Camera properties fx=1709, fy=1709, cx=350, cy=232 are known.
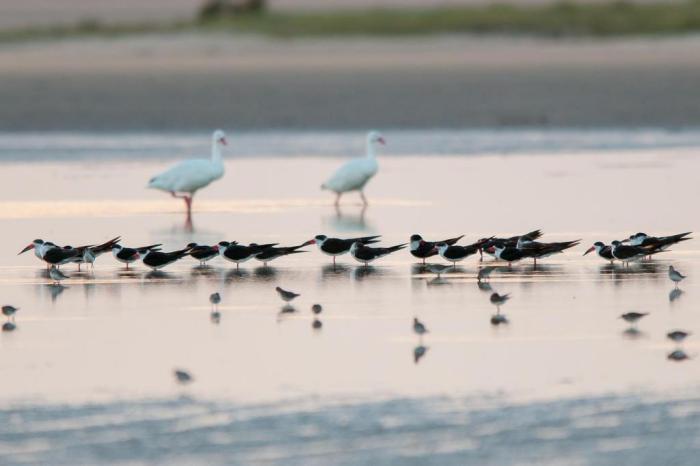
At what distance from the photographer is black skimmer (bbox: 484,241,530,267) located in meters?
15.5

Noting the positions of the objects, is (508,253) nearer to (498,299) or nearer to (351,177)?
(498,299)

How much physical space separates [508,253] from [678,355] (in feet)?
13.9

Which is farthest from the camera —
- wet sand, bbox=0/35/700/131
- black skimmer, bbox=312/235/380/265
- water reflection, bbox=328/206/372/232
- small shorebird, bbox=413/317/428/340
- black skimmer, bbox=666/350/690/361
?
wet sand, bbox=0/35/700/131

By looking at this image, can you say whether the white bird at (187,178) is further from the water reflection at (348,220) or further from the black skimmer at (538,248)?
the black skimmer at (538,248)

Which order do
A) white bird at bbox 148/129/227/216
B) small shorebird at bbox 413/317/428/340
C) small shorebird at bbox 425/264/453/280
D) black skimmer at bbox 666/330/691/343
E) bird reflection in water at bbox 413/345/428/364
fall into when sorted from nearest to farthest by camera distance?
1. bird reflection in water at bbox 413/345/428/364
2. black skimmer at bbox 666/330/691/343
3. small shorebird at bbox 413/317/428/340
4. small shorebird at bbox 425/264/453/280
5. white bird at bbox 148/129/227/216

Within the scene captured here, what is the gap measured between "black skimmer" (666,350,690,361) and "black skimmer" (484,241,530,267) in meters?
4.08

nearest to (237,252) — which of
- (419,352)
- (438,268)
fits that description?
(438,268)

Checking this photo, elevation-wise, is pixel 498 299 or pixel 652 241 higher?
pixel 652 241

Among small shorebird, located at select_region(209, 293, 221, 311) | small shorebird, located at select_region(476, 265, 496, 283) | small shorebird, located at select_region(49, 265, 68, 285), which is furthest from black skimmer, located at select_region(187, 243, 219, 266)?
small shorebird, located at select_region(476, 265, 496, 283)

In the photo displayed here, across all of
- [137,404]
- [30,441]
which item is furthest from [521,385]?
[30,441]

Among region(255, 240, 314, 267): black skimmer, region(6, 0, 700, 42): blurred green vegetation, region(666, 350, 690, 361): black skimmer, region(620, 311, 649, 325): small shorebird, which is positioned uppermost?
region(6, 0, 700, 42): blurred green vegetation

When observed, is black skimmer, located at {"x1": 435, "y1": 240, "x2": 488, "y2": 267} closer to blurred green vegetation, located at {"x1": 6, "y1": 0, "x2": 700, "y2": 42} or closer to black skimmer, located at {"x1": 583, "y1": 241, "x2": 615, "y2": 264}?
black skimmer, located at {"x1": 583, "y1": 241, "x2": 615, "y2": 264}

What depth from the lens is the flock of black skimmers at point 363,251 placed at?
50.8ft

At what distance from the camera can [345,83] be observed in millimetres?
58375
